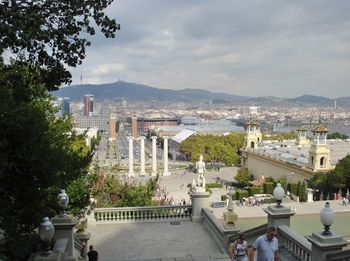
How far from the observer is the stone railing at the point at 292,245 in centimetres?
946

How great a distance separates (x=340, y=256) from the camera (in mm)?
7867

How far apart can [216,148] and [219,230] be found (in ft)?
278

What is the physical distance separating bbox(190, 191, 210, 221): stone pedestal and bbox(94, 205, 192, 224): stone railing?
397mm

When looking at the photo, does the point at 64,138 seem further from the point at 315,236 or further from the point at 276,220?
the point at 315,236

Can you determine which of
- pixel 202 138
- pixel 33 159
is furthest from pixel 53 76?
pixel 202 138

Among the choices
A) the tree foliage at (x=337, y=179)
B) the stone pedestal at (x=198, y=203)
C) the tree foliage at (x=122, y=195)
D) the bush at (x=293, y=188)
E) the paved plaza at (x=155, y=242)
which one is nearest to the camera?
the paved plaza at (x=155, y=242)

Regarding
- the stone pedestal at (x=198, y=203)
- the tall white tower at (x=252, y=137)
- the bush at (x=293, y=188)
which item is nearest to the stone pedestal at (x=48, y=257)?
the stone pedestal at (x=198, y=203)

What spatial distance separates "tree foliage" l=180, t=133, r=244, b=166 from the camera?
9881cm

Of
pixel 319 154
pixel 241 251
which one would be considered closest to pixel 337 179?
pixel 319 154

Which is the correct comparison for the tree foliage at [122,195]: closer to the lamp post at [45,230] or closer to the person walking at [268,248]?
the lamp post at [45,230]

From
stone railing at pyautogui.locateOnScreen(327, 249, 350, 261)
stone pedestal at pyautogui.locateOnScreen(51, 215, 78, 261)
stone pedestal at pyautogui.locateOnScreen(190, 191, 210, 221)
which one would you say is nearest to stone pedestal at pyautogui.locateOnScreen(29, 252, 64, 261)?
stone pedestal at pyautogui.locateOnScreen(51, 215, 78, 261)

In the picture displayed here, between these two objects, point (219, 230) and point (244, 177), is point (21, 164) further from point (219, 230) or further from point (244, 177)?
point (244, 177)

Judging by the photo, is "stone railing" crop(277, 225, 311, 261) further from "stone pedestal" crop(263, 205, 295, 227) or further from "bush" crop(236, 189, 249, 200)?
A: "bush" crop(236, 189, 249, 200)

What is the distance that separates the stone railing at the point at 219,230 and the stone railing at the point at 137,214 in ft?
3.54
